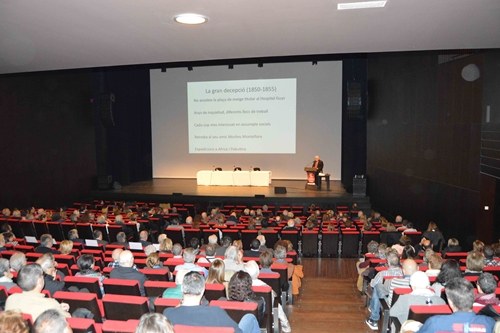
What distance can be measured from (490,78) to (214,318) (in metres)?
8.63

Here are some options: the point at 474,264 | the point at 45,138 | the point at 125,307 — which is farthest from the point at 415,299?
the point at 45,138

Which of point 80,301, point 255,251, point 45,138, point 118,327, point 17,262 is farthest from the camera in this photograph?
point 45,138

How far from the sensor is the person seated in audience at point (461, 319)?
3053mm

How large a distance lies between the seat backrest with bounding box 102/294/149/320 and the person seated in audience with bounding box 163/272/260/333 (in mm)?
653

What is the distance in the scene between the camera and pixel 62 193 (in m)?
16.1

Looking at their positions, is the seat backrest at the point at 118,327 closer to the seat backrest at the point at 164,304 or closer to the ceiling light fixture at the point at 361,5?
the seat backrest at the point at 164,304

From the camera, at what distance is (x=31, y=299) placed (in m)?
3.51

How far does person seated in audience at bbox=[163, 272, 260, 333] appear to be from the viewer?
3.14 metres

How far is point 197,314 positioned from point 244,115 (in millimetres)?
16571

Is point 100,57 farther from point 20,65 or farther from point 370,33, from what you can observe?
point 370,33

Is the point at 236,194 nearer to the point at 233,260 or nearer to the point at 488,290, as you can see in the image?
the point at 233,260

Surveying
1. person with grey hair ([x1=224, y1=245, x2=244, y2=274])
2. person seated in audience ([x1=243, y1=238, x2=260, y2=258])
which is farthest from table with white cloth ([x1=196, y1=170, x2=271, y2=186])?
person with grey hair ([x1=224, y1=245, x2=244, y2=274])

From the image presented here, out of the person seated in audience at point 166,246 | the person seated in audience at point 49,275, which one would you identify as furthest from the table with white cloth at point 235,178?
the person seated in audience at point 49,275

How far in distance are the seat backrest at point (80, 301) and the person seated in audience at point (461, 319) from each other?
2.88 metres
